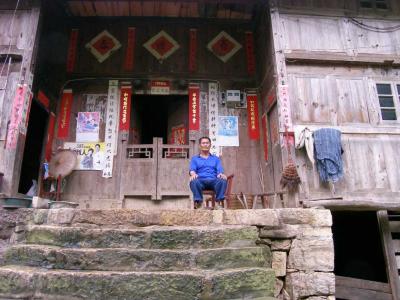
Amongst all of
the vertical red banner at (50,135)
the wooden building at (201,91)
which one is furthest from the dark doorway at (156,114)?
the vertical red banner at (50,135)

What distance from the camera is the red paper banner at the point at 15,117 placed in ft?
19.2

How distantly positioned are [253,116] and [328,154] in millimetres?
2917

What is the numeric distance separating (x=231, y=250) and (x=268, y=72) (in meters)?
4.86

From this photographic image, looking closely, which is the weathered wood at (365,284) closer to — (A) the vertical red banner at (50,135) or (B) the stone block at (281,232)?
(B) the stone block at (281,232)

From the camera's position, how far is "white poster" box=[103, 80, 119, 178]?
7734 mm

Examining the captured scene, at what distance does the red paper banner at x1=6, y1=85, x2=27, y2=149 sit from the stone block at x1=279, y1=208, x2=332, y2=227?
187 inches

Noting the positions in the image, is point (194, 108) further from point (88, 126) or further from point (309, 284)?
point (309, 284)

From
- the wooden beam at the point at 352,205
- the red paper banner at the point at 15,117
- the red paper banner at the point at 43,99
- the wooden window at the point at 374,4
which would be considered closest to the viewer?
the wooden beam at the point at 352,205

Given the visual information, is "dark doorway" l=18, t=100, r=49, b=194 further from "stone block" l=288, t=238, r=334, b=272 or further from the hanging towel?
"stone block" l=288, t=238, r=334, b=272

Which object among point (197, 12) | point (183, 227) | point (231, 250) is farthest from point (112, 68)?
point (231, 250)

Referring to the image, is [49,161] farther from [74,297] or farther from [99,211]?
[74,297]

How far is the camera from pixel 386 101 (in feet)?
21.2

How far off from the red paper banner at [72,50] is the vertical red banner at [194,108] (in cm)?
305

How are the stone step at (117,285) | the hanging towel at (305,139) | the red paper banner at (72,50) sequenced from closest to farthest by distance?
the stone step at (117,285) < the hanging towel at (305,139) < the red paper banner at (72,50)
